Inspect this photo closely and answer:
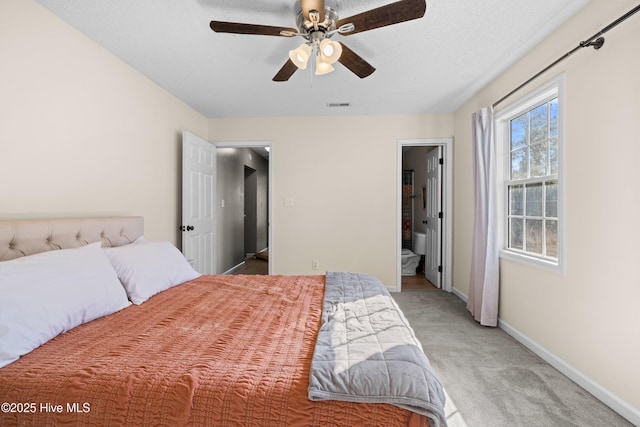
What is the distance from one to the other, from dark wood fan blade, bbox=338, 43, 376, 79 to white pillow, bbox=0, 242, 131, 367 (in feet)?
6.45

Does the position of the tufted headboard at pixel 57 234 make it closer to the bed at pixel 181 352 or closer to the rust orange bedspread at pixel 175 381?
the bed at pixel 181 352

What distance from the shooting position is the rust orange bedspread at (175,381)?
876mm

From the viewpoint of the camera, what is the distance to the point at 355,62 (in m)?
2.01

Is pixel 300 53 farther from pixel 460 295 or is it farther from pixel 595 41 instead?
pixel 460 295

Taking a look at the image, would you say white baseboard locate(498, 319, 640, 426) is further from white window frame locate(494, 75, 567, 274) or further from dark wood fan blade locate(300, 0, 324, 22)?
dark wood fan blade locate(300, 0, 324, 22)

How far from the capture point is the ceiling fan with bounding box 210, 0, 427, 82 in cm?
149

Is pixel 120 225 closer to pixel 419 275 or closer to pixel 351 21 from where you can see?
pixel 351 21

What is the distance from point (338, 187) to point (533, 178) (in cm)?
222

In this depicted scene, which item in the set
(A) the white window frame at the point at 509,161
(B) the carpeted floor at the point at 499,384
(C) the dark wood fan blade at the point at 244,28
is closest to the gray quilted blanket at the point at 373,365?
(B) the carpeted floor at the point at 499,384

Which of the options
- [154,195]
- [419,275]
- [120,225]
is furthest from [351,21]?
[419,275]

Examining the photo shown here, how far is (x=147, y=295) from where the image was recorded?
1765 mm

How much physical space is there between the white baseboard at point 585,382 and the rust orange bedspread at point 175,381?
1.59 m

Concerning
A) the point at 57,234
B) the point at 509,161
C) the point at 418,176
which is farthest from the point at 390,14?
the point at 418,176

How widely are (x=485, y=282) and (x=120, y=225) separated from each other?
10.8ft
